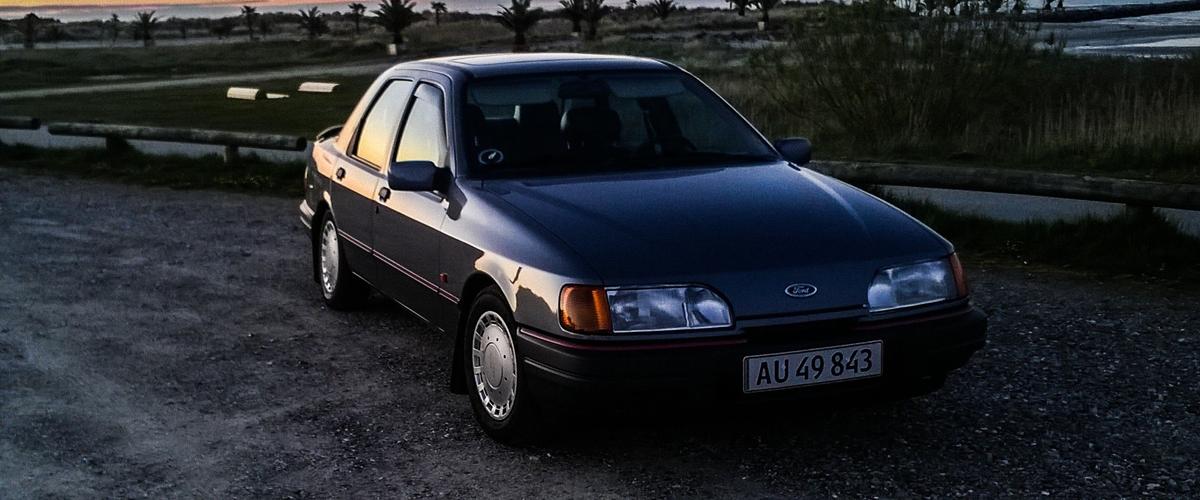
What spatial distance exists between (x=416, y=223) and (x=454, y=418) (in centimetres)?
94

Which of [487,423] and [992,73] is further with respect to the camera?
[992,73]

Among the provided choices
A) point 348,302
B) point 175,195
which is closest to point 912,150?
point 175,195

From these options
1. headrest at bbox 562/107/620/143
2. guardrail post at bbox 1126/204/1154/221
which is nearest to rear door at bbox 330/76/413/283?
headrest at bbox 562/107/620/143

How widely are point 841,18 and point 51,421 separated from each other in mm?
11998

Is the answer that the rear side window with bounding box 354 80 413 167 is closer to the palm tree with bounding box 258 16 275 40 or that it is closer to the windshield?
the windshield

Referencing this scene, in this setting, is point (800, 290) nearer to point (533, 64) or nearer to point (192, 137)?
point (533, 64)

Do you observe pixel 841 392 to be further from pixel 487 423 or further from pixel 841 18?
pixel 841 18

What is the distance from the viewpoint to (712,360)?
4.83 m

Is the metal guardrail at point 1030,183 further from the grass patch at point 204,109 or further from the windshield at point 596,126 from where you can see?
the grass patch at point 204,109

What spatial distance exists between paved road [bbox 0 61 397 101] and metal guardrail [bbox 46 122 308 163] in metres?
15.6

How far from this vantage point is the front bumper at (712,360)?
482cm

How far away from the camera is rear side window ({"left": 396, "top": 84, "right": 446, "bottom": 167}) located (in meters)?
6.44

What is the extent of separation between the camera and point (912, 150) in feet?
53.4

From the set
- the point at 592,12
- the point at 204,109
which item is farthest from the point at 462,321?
the point at 592,12
